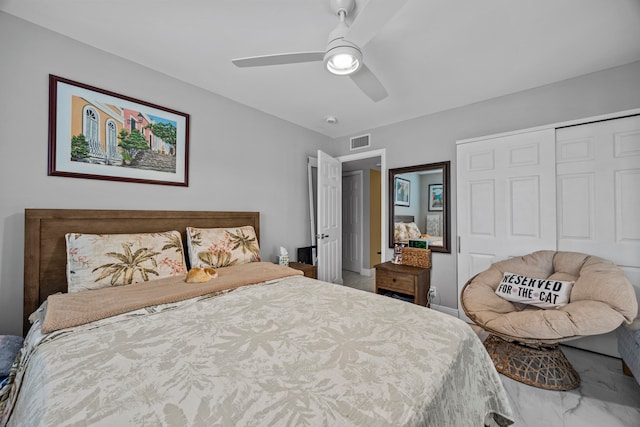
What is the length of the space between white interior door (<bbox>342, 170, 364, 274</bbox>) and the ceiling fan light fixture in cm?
362

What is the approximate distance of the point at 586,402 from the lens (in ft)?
5.40

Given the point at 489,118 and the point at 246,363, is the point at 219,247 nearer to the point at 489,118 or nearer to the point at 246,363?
the point at 246,363

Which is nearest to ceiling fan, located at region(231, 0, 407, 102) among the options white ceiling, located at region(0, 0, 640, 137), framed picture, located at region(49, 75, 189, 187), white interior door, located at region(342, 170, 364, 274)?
white ceiling, located at region(0, 0, 640, 137)

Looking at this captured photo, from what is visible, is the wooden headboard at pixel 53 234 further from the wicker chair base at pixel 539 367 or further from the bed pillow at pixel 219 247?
the wicker chair base at pixel 539 367

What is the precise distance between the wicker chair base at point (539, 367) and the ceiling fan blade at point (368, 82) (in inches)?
88.7

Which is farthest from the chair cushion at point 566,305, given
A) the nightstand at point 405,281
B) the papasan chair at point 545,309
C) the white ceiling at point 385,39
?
the white ceiling at point 385,39

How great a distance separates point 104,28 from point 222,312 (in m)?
2.11

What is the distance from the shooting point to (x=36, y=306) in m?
1.66

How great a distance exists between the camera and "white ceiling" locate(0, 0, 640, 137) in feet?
5.15

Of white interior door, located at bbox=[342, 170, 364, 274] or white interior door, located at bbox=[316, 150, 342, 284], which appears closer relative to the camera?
white interior door, located at bbox=[316, 150, 342, 284]

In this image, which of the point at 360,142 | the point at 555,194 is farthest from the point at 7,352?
the point at 555,194

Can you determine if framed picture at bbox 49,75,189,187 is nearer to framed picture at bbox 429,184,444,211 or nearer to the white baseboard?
framed picture at bbox 429,184,444,211

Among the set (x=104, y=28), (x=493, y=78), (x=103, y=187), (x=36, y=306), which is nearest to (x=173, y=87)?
(x=104, y=28)

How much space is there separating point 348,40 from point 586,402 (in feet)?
8.96
